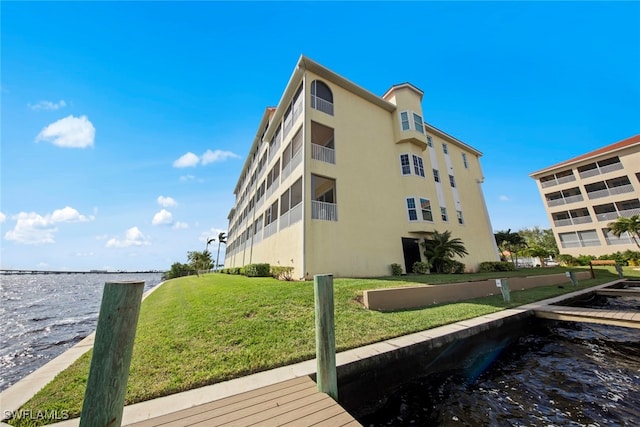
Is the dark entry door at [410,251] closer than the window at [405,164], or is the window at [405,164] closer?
the dark entry door at [410,251]

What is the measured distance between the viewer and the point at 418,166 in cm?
1673

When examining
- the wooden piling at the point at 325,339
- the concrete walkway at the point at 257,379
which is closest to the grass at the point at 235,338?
the concrete walkway at the point at 257,379

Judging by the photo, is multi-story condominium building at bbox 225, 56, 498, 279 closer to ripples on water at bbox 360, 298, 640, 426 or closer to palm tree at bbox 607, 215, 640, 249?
A: ripples on water at bbox 360, 298, 640, 426

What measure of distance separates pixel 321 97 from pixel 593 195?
37765 millimetres

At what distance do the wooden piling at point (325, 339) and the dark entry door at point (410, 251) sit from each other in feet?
43.5

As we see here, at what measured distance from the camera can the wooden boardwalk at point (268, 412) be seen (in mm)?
2285

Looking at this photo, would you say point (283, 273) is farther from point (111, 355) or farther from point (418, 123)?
point (418, 123)

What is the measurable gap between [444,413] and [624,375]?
3760 millimetres

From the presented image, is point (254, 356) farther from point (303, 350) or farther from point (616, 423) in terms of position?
point (616, 423)

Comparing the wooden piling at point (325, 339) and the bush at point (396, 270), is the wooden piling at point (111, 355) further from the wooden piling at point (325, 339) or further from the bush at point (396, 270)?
the bush at point (396, 270)

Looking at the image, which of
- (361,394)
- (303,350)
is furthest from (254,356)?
(361,394)

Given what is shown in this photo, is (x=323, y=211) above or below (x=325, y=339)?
above

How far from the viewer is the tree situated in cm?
1473

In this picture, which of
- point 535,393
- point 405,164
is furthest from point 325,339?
point 405,164
